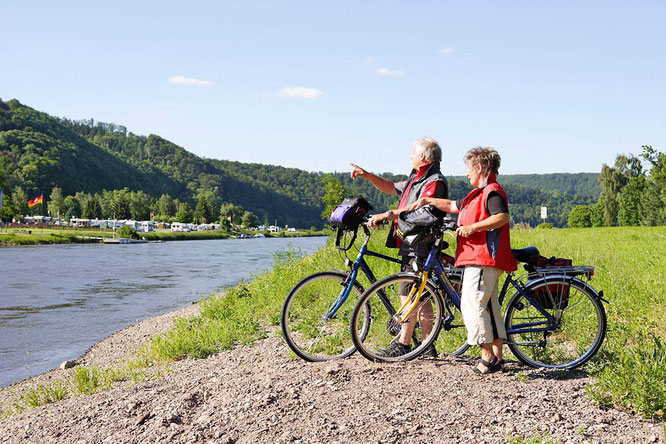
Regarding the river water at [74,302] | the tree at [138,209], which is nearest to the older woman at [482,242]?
the river water at [74,302]

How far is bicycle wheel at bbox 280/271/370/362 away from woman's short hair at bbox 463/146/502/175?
5.11 ft

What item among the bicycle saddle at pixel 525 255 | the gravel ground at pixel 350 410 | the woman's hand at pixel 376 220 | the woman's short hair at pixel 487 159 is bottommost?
the gravel ground at pixel 350 410

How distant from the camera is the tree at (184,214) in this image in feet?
530

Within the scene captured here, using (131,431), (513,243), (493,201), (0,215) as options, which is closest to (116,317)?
(513,243)

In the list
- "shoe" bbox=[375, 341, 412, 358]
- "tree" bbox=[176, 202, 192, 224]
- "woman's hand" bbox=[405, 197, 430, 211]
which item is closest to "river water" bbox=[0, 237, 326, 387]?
"shoe" bbox=[375, 341, 412, 358]

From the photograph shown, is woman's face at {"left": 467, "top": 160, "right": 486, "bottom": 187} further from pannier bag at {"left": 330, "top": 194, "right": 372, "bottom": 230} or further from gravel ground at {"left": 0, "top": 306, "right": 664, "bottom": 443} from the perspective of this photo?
gravel ground at {"left": 0, "top": 306, "right": 664, "bottom": 443}

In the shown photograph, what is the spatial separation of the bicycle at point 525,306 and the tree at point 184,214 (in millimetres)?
161165

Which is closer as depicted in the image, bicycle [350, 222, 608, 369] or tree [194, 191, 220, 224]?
bicycle [350, 222, 608, 369]

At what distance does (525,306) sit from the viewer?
17.4ft

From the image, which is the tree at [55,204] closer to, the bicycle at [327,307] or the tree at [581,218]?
the tree at [581,218]

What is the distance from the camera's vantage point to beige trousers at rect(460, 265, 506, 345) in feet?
16.1

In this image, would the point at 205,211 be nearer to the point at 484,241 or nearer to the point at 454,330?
the point at 454,330

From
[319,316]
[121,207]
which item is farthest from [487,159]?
[121,207]

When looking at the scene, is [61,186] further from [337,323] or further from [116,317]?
[337,323]
